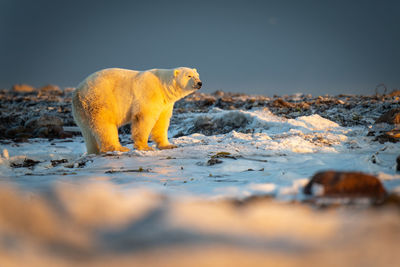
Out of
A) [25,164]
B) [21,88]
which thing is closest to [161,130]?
[25,164]

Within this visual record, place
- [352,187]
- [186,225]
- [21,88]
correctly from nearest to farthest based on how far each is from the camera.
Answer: [186,225], [352,187], [21,88]

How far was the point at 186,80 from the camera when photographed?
240 inches

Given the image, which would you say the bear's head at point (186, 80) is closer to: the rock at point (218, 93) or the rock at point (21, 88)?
the rock at point (218, 93)

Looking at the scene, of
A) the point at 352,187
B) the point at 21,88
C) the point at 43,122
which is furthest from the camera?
the point at 21,88

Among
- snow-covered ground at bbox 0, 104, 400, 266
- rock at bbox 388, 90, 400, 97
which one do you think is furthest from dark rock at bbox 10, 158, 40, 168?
rock at bbox 388, 90, 400, 97

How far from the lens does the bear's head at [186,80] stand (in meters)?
6.05

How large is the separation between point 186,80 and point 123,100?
1311 millimetres

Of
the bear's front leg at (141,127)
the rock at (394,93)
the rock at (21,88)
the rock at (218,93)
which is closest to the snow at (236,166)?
the bear's front leg at (141,127)

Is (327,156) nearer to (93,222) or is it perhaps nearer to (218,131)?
(93,222)

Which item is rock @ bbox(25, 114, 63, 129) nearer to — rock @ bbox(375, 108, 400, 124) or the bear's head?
the bear's head

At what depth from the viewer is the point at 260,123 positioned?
838 cm

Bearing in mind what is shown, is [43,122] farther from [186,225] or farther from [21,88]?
[21,88]

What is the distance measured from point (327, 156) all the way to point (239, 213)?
2626 millimetres

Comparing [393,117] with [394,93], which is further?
[394,93]
